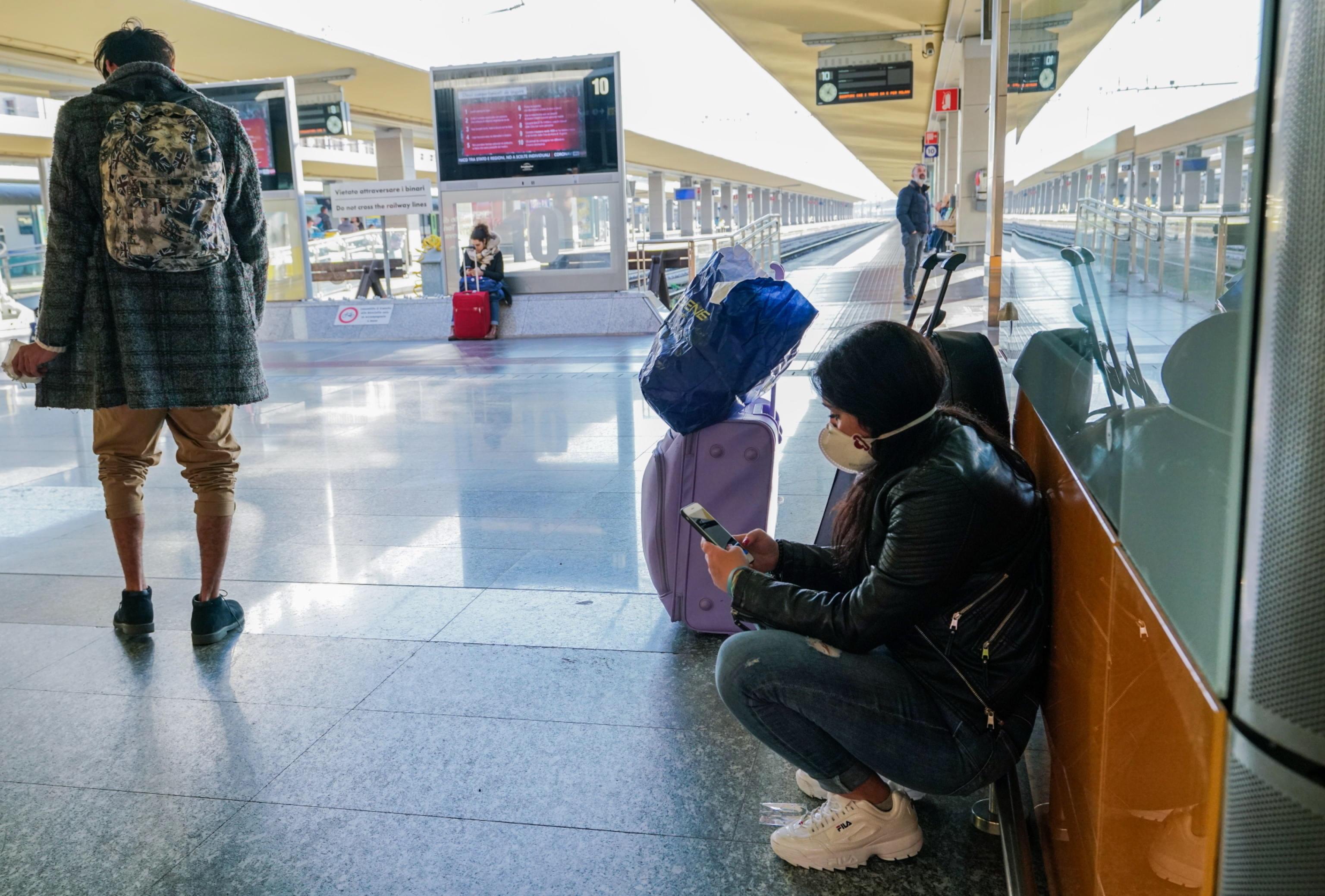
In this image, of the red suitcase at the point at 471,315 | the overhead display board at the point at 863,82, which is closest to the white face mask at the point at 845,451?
the red suitcase at the point at 471,315

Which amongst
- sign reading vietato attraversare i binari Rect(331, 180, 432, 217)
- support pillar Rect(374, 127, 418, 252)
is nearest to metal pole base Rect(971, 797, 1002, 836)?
sign reading vietato attraversare i binari Rect(331, 180, 432, 217)

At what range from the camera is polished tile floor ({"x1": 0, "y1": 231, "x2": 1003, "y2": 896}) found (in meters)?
2.19

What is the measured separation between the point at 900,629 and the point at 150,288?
2.45 m

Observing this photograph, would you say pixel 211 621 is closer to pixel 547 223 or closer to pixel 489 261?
pixel 489 261

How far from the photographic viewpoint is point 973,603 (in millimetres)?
1954

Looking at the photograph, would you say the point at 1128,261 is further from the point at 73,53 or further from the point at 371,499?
the point at 73,53

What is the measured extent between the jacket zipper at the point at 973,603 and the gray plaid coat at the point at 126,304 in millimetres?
2296

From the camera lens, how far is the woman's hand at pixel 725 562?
2191mm

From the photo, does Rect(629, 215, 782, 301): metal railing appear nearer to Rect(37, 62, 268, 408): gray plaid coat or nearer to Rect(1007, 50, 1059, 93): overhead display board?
Rect(1007, 50, 1059, 93): overhead display board

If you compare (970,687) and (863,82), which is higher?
(863,82)

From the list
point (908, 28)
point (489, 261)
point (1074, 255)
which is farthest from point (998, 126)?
point (908, 28)

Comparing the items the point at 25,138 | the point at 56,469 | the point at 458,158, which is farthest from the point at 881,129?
the point at 56,469

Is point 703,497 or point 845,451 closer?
point 845,451

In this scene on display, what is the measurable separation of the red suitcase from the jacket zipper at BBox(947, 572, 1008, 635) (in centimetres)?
1077
